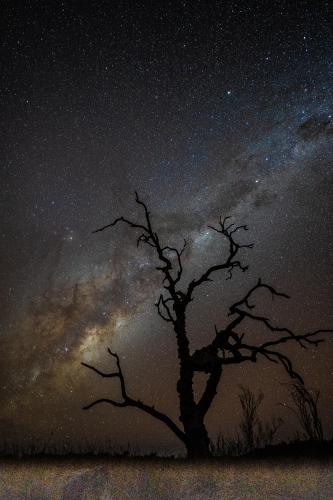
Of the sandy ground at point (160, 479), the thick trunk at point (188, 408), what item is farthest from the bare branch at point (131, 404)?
the sandy ground at point (160, 479)

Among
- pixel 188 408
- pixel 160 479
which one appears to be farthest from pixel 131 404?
pixel 160 479

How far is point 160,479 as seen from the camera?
23.9 feet

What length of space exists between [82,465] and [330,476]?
4351mm

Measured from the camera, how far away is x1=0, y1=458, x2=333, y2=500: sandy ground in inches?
257

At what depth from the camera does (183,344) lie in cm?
1322

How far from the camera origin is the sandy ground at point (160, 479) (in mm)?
6539

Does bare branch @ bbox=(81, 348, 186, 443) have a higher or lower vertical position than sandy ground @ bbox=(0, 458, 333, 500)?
higher

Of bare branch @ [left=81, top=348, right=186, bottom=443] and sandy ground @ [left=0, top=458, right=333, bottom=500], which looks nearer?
sandy ground @ [left=0, top=458, right=333, bottom=500]

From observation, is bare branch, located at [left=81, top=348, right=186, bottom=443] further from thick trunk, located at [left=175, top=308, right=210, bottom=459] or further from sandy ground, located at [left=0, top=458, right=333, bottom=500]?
sandy ground, located at [left=0, top=458, right=333, bottom=500]

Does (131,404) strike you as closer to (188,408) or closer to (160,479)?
(188,408)

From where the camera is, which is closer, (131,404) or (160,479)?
(160,479)

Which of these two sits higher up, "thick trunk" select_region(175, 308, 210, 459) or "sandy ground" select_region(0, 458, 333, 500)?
"thick trunk" select_region(175, 308, 210, 459)

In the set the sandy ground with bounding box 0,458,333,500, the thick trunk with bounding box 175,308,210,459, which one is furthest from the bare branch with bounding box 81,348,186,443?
the sandy ground with bounding box 0,458,333,500

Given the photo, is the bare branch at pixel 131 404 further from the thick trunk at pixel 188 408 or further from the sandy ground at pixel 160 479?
the sandy ground at pixel 160 479
